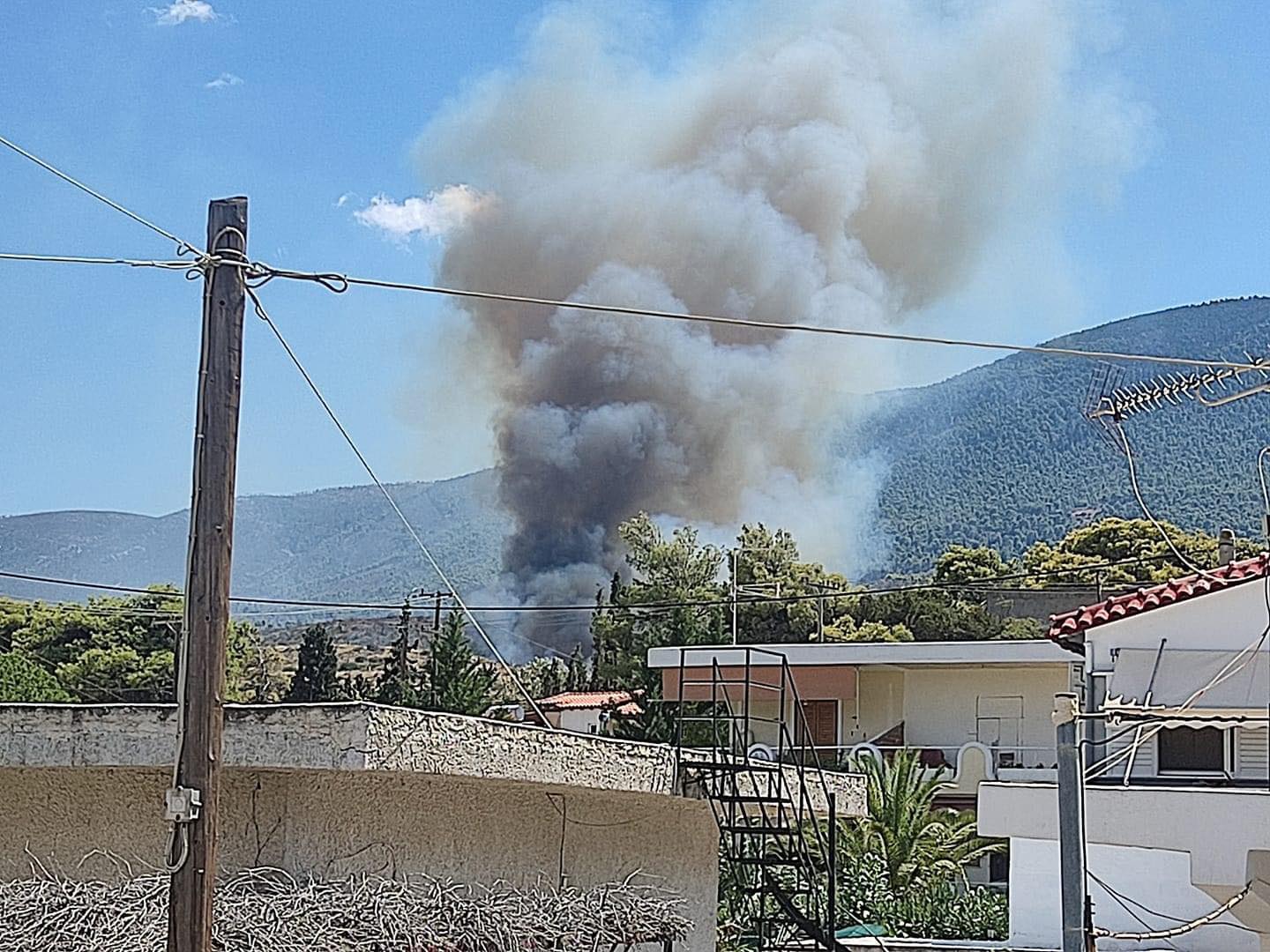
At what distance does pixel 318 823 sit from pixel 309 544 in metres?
151

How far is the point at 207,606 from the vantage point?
7789 mm

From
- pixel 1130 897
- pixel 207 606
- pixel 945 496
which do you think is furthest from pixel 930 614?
pixel 945 496

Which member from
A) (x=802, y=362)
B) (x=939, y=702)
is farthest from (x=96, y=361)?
(x=939, y=702)

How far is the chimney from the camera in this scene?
23062 mm

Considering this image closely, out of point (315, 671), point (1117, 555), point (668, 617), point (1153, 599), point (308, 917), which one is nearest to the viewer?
point (308, 917)

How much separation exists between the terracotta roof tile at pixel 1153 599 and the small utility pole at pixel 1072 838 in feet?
11.4

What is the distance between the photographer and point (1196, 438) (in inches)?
4587

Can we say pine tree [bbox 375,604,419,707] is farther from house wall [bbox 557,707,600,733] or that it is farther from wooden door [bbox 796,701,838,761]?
wooden door [bbox 796,701,838,761]

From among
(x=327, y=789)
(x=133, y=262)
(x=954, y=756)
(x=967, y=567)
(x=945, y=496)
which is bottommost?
(x=327, y=789)

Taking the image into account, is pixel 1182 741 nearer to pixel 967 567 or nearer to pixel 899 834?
pixel 899 834

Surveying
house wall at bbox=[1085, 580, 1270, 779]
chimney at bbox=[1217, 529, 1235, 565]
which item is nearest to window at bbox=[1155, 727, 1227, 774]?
house wall at bbox=[1085, 580, 1270, 779]

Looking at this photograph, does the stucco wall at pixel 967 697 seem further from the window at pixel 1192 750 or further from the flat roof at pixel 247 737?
the flat roof at pixel 247 737

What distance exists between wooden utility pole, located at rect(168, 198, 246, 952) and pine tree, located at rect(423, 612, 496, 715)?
86.8 feet

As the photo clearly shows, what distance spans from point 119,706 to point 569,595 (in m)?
113
